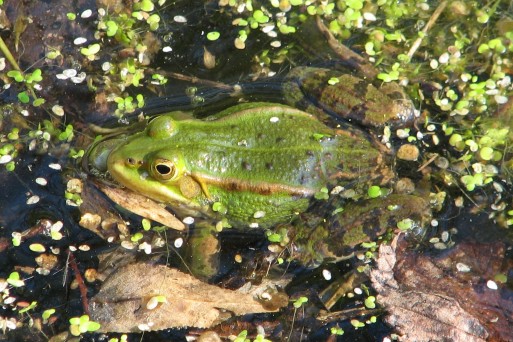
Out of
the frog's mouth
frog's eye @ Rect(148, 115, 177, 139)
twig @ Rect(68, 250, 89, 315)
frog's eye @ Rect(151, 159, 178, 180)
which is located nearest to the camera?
frog's eye @ Rect(151, 159, 178, 180)

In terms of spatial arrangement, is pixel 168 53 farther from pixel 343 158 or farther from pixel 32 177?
pixel 343 158

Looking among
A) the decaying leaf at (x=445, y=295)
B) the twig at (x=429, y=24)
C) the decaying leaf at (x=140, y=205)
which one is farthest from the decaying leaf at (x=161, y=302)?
the twig at (x=429, y=24)

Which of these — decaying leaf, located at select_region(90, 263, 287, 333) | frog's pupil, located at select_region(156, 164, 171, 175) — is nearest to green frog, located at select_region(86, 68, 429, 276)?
frog's pupil, located at select_region(156, 164, 171, 175)

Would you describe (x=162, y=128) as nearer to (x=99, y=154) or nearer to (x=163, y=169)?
(x=163, y=169)

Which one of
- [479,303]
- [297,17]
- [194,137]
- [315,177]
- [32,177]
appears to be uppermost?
[297,17]

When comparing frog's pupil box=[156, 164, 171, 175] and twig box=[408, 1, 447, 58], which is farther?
twig box=[408, 1, 447, 58]

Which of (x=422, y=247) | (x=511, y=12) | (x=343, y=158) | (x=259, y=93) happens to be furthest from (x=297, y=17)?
(x=422, y=247)

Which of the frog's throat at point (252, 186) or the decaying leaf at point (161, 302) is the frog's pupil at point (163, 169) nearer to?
the frog's throat at point (252, 186)

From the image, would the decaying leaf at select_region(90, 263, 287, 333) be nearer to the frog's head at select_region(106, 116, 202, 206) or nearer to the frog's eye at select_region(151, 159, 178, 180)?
the frog's head at select_region(106, 116, 202, 206)
